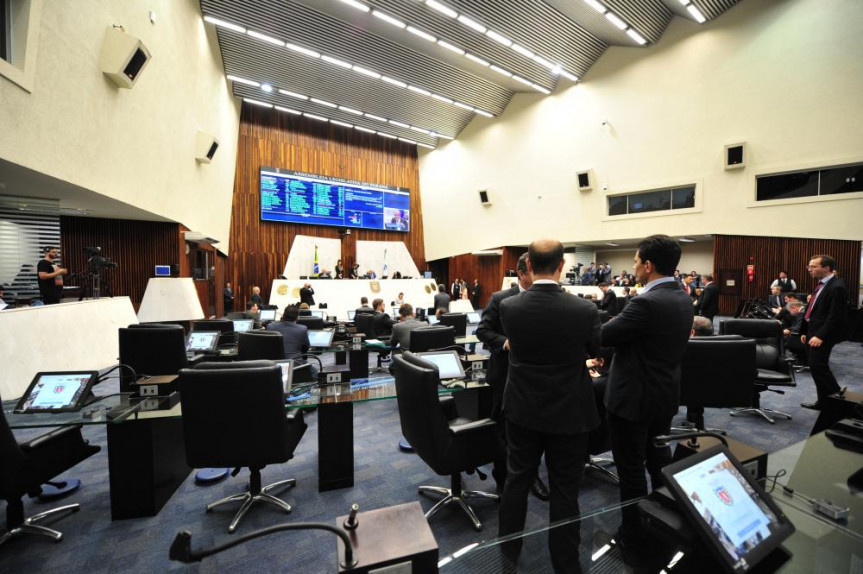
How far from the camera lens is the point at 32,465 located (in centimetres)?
204

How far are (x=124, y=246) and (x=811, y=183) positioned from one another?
15.6m

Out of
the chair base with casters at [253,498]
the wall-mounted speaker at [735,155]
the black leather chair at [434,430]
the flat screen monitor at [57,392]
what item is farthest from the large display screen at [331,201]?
the black leather chair at [434,430]

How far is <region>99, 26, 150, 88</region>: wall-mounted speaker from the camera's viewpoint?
511 centimetres

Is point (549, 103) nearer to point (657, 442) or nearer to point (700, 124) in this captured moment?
point (700, 124)

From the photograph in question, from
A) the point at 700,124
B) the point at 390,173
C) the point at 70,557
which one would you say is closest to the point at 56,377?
the point at 70,557

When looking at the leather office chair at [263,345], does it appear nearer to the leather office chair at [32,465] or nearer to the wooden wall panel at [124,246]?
the leather office chair at [32,465]

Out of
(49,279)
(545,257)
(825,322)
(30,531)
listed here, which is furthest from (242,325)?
(825,322)

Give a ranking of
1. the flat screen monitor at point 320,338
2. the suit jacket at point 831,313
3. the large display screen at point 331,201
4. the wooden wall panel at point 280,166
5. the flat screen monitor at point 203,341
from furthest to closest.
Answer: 1. the large display screen at point 331,201
2. the wooden wall panel at point 280,166
3. the flat screen monitor at point 320,338
4. the flat screen monitor at point 203,341
5. the suit jacket at point 831,313

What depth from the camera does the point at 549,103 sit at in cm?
1400

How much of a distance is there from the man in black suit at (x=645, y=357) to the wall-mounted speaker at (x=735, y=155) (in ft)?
35.9

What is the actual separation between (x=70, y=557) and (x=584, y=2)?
1291 cm

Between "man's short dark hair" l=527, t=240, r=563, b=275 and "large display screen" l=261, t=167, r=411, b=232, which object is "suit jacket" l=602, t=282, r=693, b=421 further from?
"large display screen" l=261, t=167, r=411, b=232

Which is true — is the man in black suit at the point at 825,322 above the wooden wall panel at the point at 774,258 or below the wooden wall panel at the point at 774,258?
below

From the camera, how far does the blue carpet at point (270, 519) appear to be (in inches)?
80.2
